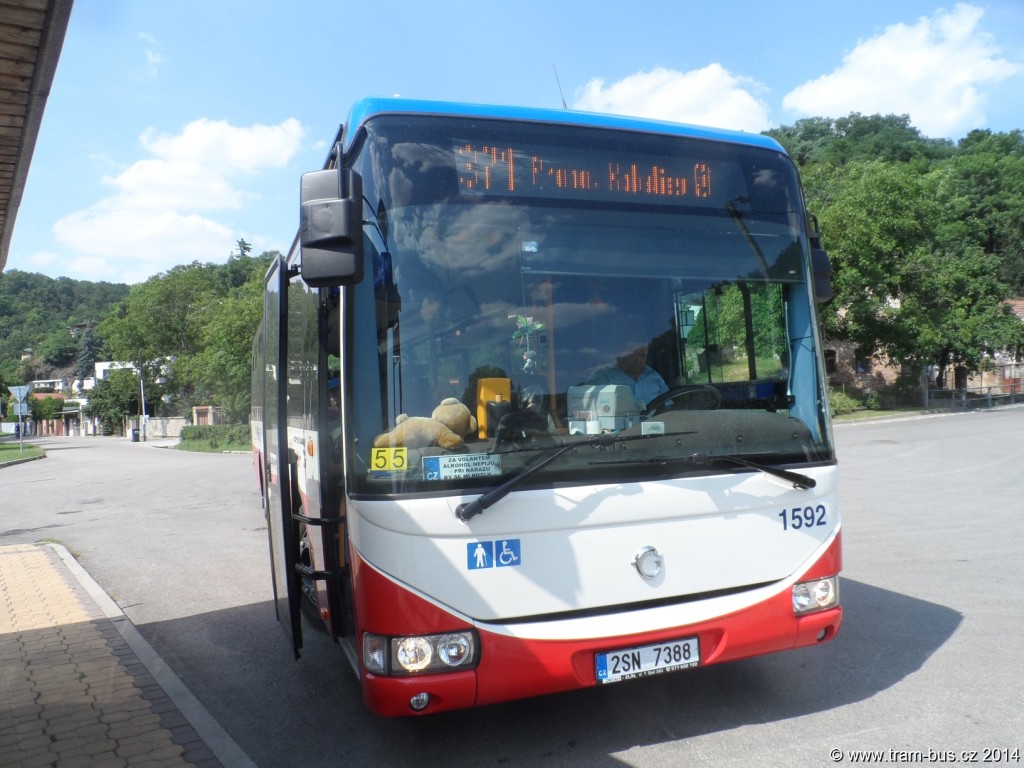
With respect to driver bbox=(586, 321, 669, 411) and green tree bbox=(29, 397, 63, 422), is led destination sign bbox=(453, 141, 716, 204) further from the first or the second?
green tree bbox=(29, 397, 63, 422)

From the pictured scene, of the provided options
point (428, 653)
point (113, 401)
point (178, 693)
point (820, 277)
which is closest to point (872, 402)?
point (820, 277)

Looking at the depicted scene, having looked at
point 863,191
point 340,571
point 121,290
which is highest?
point 121,290

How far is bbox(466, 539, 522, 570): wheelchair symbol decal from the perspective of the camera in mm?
3451

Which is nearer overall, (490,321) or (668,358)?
(490,321)

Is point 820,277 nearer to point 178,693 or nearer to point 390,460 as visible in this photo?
point 390,460

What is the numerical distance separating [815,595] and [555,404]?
1.72 meters

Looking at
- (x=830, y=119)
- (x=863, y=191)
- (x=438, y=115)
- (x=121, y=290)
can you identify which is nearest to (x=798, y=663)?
(x=438, y=115)

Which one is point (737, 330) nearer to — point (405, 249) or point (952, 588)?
point (405, 249)

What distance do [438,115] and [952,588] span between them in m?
5.73

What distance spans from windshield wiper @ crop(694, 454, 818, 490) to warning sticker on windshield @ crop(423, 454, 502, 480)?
1004 mm

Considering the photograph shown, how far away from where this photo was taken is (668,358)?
13.4 ft

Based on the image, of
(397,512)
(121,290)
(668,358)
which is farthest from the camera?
(121,290)

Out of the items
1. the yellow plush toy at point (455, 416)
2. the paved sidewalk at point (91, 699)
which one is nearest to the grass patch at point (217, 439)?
the paved sidewalk at point (91, 699)

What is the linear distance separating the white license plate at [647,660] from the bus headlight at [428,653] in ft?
1.97
